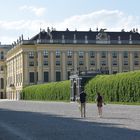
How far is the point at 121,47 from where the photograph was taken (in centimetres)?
13475

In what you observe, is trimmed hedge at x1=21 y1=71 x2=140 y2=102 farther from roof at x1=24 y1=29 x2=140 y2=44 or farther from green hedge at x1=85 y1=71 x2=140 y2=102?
roof at x1=24 y1=29 x2=140 y2=44

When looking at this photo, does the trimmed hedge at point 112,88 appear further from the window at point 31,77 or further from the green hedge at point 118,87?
the window at point 31,77

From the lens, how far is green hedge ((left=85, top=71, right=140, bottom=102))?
211ft

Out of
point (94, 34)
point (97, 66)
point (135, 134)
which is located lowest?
point (135, 134)

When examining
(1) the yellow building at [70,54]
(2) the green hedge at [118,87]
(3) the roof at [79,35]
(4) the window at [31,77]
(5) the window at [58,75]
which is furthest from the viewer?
(3) the roof at [79,35]

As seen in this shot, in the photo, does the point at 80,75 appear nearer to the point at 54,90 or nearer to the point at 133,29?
the point at 54,90

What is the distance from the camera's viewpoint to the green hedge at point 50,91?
314 feet

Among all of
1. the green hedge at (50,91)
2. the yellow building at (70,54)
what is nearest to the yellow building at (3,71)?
the yellow building at (70,54)

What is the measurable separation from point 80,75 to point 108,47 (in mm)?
45581

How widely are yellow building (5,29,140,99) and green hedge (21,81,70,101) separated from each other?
9.19 meters

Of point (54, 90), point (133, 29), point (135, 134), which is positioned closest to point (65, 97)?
point (54, 90)

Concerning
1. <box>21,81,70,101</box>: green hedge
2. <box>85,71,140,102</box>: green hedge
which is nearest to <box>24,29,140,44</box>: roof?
<box>21,81,70,101</box>: green hedge

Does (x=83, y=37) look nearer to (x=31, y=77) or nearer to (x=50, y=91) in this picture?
(x=31, y=77)

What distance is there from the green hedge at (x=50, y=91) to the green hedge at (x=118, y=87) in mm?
14359
